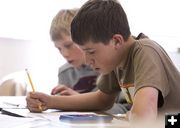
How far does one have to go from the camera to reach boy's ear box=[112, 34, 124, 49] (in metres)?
0.94

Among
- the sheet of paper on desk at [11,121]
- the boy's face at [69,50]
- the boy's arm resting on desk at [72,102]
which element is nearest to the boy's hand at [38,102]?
the boy's arm resting on desk at [72,102]

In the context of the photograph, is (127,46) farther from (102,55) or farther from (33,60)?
(33,60)

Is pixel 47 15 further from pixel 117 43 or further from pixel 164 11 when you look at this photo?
pixel 117 43

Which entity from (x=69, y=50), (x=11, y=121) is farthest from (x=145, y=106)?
(x=69, y=50)

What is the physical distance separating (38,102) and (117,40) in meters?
0.34

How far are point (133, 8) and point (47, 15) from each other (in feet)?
1.97

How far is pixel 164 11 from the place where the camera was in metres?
2.35

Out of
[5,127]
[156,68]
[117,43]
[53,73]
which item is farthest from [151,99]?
[53,73]

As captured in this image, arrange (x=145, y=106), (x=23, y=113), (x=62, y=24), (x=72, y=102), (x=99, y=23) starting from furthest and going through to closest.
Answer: (x=62, y=24) < (x=72, y=102) < (x=23, y=113) < (x=99, y=23) < (x=145, y=106)

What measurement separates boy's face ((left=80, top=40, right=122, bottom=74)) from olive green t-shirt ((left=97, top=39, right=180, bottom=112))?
0.14 ft

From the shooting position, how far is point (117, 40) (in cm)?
94

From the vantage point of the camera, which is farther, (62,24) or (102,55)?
(62,24)

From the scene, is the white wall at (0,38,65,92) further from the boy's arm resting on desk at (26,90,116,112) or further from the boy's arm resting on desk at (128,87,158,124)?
the boy's arm resting on desk at (128,87,158,124)

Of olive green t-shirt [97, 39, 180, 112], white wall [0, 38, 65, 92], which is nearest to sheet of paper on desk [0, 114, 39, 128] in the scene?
olive green t-shirt [97, 39, 180, 112]
